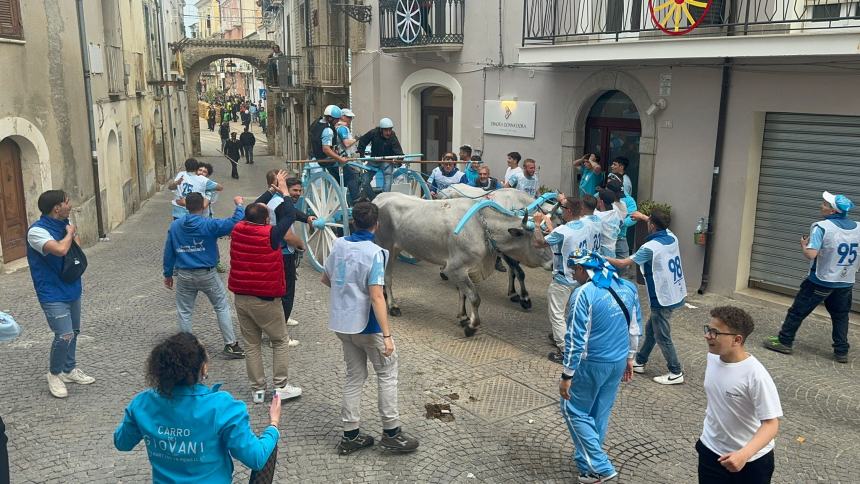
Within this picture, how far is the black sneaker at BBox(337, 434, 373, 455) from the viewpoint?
16.8 feet

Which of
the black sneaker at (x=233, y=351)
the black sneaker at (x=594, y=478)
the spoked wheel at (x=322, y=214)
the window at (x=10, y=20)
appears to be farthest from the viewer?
the window at (x=10, y=20)

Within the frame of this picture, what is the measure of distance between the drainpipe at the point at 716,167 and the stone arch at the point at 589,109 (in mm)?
991

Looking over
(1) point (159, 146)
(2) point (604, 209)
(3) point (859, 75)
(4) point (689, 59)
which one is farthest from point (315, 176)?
(1) point (159, 146)

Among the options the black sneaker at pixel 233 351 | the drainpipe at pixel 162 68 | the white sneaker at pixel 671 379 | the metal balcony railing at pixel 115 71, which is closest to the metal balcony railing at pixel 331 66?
the metal balcony railing at pixel 115 71

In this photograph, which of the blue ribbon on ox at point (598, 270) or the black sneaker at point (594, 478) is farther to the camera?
the black sneaker at point (594, 478)

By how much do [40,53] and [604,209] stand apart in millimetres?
9487

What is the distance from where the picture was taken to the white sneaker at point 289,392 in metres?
5.95

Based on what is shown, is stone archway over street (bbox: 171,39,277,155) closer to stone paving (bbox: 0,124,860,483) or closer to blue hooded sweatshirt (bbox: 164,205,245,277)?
stone paving (bbox: 0,124,860,483)

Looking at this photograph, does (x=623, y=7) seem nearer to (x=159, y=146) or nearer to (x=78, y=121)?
(x=78, y=121)

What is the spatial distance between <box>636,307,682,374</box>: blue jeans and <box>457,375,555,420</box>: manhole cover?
1.20 metres

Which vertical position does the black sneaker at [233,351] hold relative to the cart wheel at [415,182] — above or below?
below

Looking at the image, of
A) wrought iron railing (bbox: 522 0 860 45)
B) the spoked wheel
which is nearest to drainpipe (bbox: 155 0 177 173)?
the spoked wheel

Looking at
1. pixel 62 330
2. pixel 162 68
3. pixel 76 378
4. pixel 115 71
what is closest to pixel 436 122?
pixel 115 71

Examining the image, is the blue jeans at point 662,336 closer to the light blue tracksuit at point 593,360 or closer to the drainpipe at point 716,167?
the light blue tracksuit at point 593,360
